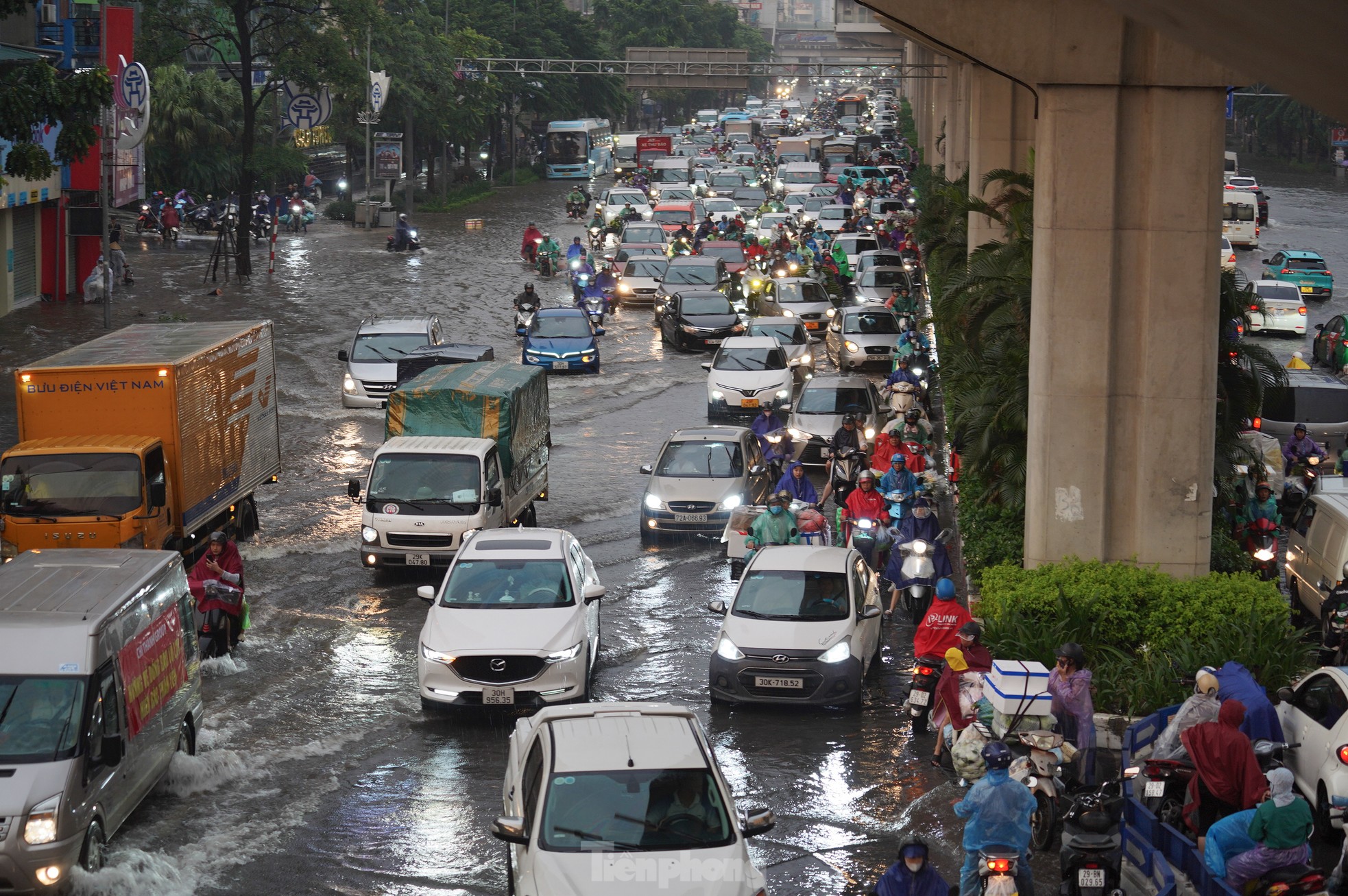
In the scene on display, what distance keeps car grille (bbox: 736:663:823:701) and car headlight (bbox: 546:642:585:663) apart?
151 centimetres

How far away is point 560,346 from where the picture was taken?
36.8 metres

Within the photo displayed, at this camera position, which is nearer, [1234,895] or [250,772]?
[1234,895]

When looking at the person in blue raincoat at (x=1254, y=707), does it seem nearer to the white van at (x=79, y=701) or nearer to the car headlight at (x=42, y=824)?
the white van at (x=79, y=701)

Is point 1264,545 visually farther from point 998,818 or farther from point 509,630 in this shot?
point 998,818

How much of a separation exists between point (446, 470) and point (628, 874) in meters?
12.1

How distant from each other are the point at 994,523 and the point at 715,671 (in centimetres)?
479

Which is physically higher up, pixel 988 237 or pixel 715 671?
pixel 988 237

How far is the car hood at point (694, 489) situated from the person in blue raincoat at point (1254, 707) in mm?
10802

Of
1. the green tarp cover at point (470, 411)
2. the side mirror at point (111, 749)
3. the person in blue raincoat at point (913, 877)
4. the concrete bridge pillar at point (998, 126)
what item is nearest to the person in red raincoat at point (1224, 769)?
the person in blue raincoat at point (913, 877)

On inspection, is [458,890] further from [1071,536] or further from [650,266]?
[650,266]

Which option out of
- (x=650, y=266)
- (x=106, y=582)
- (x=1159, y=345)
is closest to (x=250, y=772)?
(x=106, y=582)

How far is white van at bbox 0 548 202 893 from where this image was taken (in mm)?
10531

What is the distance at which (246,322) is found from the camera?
75.9 feet

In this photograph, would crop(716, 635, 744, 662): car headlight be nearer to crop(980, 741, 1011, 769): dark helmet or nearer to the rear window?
crop(980, 741, 1011, 769): dark helmet
